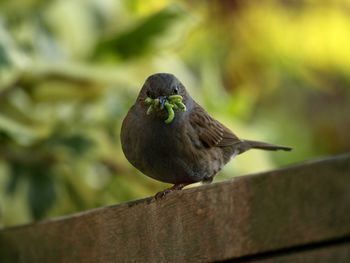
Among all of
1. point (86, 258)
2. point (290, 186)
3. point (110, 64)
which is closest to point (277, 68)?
point (110, 64)

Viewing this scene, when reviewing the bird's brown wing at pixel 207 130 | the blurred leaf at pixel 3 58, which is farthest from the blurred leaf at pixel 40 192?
the bird's brown wing at pixel 207 130

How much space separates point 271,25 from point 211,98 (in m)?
0.80

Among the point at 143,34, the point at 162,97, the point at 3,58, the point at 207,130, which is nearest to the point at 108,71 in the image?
the point at 143,34

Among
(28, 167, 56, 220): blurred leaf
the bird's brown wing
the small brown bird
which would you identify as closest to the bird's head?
the small brown bird

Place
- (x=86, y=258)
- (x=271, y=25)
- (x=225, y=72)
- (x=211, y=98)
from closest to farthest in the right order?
(x=86, y=258) → (x=211, y=98) → (x=271, y=25) → (x=225, y=72)

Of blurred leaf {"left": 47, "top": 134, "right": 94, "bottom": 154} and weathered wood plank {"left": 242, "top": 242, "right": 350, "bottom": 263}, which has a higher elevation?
blurred leaf {"left": 47, "top": 134, "right": 94, "bottom": 154}

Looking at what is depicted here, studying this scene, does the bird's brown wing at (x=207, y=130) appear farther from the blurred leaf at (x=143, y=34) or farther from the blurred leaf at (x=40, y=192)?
Result: the blurred leaf at (x=40, y=192)

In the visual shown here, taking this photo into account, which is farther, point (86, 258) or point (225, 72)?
point (225, 72)

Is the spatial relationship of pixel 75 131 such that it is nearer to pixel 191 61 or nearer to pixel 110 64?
pixel 110 64

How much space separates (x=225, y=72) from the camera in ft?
17.2

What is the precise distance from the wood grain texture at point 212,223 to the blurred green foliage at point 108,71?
829 millimetres

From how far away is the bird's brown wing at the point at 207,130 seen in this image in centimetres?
296

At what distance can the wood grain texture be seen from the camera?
176 centimetres

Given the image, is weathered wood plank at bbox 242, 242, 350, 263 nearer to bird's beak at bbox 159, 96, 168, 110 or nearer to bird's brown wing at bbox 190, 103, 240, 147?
bird's beak at bbox 159, 96, 168, 110
